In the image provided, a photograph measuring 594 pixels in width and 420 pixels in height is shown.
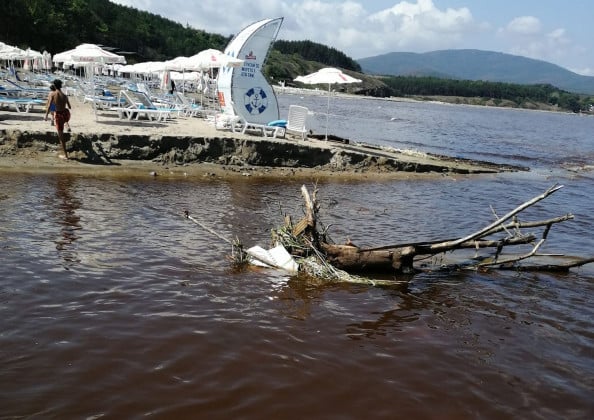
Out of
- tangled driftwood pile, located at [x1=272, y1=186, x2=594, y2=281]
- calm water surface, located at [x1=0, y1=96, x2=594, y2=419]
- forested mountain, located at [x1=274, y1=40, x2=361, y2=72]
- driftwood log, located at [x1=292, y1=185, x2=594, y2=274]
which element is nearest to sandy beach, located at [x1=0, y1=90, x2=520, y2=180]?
calm water surface, located at [x1=0, y1=96, x2=594, y2=419]

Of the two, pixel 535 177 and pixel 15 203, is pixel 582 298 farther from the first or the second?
pixel 535 177

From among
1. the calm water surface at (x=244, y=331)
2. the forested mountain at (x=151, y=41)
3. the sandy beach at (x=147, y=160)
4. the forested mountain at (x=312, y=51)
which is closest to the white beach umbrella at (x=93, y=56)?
the sandy beach at (x=147, y=160)

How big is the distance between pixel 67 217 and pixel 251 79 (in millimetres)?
10606

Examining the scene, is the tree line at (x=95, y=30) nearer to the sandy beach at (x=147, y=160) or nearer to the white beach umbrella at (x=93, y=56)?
the white beach umbrella at (x=93, y=56)

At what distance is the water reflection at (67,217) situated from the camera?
23.6 feet

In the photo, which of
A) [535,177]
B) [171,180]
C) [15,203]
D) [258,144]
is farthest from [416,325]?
[535,177]

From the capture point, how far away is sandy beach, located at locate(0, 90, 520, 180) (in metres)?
13.0

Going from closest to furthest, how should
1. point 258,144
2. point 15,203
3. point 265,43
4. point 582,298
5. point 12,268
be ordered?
1. point 12,268
2. point 582,298
3. point 15,203
4. point 258,144
5. point 265,43

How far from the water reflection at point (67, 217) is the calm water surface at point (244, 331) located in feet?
0.16

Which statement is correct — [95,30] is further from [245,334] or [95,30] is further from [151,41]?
[245,334]

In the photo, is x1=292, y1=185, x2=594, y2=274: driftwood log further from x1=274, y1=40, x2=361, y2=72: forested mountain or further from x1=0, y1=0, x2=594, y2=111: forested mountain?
x1=274, y1=40, x2=361, y2=72: forested mountain

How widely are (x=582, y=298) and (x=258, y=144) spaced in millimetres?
10500

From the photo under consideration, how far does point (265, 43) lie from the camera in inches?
714

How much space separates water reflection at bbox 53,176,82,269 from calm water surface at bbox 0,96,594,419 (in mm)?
49
